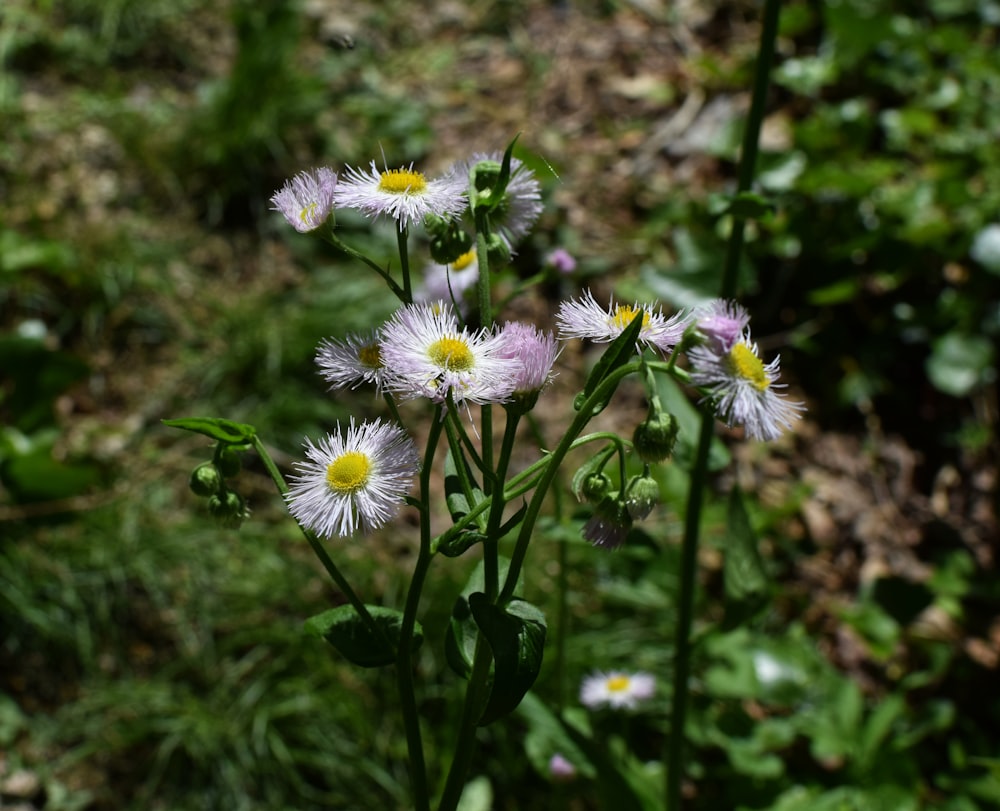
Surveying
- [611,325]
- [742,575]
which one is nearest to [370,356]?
[611,325]

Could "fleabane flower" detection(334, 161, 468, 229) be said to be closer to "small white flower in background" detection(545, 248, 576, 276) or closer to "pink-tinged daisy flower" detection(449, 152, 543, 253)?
"pink-tinged daisy flower" detection(449, 152, 543, 253)

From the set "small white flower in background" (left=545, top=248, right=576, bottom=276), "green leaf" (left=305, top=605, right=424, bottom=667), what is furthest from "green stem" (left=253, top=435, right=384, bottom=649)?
"small white flower in background" (left=545, top=248, right=576, bottom=276)

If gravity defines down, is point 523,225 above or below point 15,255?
below

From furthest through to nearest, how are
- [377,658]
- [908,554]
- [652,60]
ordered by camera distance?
1. [652,60]
2. [908,554]
3. [377,658]

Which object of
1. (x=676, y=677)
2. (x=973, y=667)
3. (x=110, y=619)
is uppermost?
(x=973, y=667)

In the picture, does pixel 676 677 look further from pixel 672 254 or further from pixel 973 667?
pixel 672 254

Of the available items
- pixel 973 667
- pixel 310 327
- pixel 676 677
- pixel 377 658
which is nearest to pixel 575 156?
pixel 310 327

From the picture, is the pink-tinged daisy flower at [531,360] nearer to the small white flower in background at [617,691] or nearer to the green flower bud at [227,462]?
the green flower bud at [227,462]

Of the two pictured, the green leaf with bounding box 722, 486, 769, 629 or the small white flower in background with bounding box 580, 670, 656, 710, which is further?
the small white flower in background with bounding box 580, 670, 656, 710
